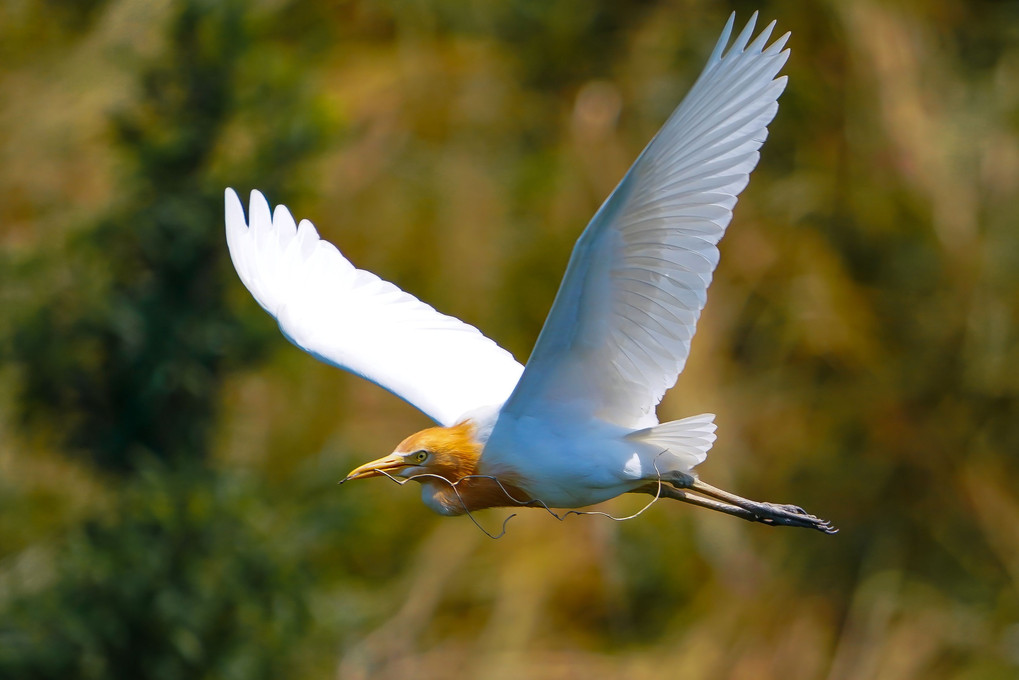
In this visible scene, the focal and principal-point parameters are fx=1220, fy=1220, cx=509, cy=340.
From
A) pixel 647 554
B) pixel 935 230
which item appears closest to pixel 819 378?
pixel 935 230

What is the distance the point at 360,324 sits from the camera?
284 centimetres

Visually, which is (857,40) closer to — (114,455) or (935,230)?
(935,230)

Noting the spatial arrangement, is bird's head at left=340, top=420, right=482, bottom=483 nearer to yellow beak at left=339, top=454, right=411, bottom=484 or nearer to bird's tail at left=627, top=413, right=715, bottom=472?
yellow beak at left=339, top=454, right=411, bottom=484

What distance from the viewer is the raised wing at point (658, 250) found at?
2.01 m

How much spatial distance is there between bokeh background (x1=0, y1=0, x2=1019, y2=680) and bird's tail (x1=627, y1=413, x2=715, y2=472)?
2.28 metres

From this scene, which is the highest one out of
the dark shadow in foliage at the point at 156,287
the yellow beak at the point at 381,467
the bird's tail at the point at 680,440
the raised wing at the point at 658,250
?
the dark shadow in foliage at the point at 156,287

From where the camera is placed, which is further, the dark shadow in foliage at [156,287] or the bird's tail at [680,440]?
the dark shadow in foliage at [156,287]

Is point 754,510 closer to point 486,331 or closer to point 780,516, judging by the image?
point 780,516

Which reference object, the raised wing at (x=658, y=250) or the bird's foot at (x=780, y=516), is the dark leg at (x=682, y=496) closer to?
the bird's foot at (x=780, y=516)

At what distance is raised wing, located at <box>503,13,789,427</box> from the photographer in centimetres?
201

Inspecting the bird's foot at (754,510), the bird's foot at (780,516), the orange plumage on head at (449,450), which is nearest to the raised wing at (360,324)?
the orange plumage on head at (449,450)

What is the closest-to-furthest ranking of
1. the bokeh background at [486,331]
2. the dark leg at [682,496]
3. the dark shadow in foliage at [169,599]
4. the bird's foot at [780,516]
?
1. the dark leg at [682,496]
2. the bird's foot at [780,516]
3. the dark shadow in foliage at [169,599]
4. the bokeh background at [486,331]

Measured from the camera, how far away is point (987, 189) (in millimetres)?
5770

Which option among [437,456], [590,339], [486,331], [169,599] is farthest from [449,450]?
[486,331]
